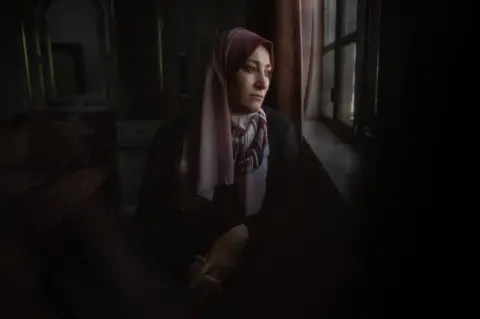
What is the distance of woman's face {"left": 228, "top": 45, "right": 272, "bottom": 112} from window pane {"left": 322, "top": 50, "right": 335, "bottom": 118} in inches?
3.0

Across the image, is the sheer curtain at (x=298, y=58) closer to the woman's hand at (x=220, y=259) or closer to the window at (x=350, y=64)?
the window at (x=350, y=64)

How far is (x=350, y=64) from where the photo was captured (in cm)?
63

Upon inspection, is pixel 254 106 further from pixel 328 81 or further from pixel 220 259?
pixel 220 259

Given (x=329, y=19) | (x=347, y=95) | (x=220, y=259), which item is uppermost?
(x=329, y=19)

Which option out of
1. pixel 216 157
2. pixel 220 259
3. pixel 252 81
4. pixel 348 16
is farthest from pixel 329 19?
pixel 220 259

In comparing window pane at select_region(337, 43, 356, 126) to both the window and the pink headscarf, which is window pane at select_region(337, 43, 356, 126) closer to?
the window

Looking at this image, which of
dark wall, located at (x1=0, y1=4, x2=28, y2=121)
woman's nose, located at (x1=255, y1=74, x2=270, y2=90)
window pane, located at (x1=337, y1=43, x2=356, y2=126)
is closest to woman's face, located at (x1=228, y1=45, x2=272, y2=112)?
woman's nose, located at (x1=255, y1=74, x2=270, y2=90)

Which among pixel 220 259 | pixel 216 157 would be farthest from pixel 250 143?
pixel 220 259

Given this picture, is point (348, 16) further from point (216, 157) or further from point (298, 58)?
point (216, 157)

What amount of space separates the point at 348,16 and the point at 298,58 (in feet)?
0.29

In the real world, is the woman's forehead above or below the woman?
above

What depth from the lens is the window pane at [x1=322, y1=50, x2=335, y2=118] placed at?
63 centimetres

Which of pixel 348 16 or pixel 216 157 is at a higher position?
pixel 348 16

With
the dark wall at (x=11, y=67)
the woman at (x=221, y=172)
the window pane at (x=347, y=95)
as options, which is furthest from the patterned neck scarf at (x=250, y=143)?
the dark wall at (x=11, y=67)
